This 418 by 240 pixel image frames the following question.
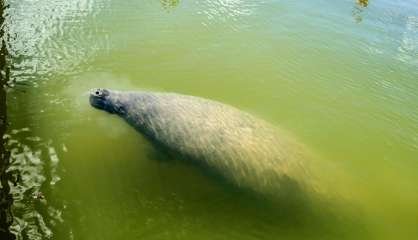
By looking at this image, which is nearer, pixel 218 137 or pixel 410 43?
pixel 218 137

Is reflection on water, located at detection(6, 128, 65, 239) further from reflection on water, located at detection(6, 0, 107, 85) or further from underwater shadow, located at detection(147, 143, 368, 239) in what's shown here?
reflection on water, located at detection(6, 0, 107, 85)

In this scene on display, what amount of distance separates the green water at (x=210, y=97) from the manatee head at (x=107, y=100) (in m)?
0.16

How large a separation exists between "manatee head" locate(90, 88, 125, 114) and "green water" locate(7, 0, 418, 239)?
16 cm

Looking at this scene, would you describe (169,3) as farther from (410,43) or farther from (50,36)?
(410,43)

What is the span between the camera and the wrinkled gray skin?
19.4ft

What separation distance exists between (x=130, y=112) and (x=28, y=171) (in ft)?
5.85

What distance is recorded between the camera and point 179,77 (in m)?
8.48

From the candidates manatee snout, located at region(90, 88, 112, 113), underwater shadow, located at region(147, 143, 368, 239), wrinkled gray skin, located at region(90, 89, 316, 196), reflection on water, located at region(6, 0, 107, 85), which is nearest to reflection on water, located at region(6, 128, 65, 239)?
manatee snout, located at region(90, 88, 112, 113)

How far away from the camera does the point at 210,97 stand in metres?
8.07

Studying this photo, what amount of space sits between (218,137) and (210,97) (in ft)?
6.63

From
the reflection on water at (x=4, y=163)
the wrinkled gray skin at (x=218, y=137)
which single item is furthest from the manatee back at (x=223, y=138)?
the reflection on water at (x=4, y=163)

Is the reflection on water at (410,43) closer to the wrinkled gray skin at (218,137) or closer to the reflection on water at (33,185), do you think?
the wrinkled gray skin at (218,137)

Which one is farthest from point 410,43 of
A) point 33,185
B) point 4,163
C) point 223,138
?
point 4,163

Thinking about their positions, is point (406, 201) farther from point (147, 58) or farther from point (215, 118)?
point (147, 58)
